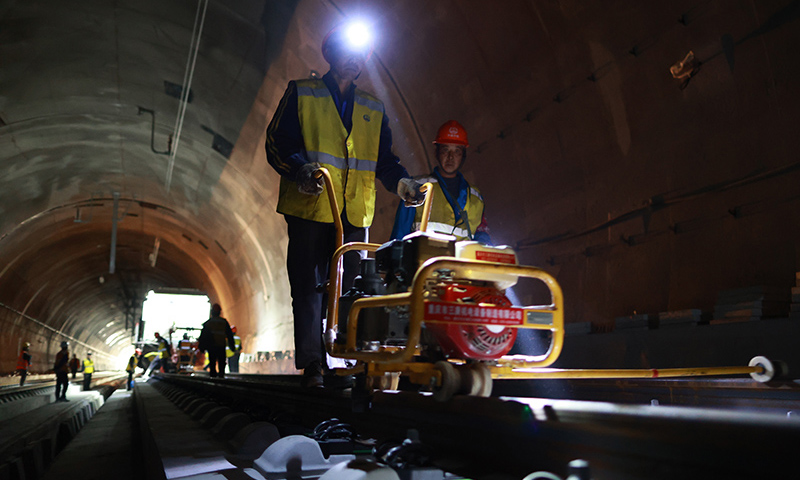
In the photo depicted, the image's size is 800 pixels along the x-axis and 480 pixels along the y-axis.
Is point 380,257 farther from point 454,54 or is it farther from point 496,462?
point 454,54

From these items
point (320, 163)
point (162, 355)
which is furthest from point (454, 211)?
point (162, 355)

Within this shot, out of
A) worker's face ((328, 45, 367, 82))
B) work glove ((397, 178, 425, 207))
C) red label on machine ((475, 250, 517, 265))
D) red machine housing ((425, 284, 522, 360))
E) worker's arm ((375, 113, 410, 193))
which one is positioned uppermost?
worker's face ((328, 45, 367, 82))

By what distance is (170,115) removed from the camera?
13102mm

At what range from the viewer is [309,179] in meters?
3.59

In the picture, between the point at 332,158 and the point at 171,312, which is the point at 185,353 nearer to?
the point at 171,312

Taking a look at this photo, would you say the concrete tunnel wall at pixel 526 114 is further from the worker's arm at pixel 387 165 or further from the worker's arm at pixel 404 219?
the worker's arm at pixel 387 165

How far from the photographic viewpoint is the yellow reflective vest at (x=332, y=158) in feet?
13.3

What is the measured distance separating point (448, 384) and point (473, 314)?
0.29 metres

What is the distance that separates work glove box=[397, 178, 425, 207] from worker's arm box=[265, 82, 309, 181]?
0.64 m

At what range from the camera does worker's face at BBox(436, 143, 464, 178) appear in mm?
5234

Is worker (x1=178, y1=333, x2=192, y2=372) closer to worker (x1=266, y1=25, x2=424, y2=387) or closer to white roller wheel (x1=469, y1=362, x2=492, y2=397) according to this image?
worker (x1=266, y1=25, x2=424, y2=387)

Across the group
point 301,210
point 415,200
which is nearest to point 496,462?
point 415,200

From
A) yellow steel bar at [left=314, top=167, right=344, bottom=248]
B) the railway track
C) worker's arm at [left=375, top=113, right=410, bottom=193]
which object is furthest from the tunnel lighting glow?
the railway track

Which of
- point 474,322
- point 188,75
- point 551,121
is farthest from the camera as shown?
point 188,75
